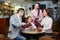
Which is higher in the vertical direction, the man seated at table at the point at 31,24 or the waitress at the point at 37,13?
the waitress at the point at 37,13

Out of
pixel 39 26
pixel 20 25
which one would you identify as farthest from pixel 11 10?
pixel 39 26

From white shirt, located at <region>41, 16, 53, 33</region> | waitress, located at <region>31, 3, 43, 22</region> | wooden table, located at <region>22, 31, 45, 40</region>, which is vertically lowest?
wooden table, located at <region>22, 31, 45, 40</region>

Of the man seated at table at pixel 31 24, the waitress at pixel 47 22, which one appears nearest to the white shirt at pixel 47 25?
the waitress at pixel 47 22

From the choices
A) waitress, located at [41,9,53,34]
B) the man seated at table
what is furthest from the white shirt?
the man seated at table

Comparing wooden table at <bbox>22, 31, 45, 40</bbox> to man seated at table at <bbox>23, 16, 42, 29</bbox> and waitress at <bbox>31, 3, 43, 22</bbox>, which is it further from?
waitress at <bbox>31, 3, 43, 22</bbox>

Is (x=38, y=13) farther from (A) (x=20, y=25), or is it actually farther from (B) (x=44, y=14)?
(A) (x=20, y=25)

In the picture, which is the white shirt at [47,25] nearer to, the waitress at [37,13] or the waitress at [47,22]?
the waitress at [47,22]

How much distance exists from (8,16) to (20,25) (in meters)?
0.39

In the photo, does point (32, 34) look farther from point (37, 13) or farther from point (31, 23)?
point (37, 13)

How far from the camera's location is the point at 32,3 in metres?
4.55

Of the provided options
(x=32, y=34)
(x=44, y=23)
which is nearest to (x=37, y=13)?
(x=44, y=23)

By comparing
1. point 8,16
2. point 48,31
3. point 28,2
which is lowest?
point 48,31

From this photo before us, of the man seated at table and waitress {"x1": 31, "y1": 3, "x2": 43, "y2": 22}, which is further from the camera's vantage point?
waitress {"x1": 31, "y1": 3, "x2": 43, "y2": 22}

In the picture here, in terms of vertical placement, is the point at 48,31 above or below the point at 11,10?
below
